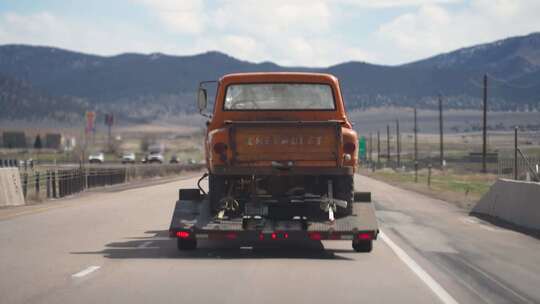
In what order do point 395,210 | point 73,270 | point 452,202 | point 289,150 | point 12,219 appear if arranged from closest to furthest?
point 73,270, point 289,150, point 12,219, point 395,210, point 452,202

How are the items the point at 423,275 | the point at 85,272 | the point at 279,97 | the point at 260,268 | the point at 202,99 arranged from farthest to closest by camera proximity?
the point at 202,99
the point at 279,97
the point at 260,268
the point at 423,275
the point at 85,272

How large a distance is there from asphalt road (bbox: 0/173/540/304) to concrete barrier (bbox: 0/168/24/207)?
915cm

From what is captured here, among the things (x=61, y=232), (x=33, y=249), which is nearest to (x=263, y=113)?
(x=33, y=249)

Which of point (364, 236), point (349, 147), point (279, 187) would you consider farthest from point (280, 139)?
point (364, 236)

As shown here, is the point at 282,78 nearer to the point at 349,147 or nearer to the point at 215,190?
the point at 349,147

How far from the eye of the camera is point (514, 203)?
2412cm

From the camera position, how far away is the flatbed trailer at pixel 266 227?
15.2 meters

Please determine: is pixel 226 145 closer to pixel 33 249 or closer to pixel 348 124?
pixel 348 124

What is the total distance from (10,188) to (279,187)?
17.9 metres

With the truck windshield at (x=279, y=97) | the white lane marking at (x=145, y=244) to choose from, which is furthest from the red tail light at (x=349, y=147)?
the white lane marking at (x=145, y=244)

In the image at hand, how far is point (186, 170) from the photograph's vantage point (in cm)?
9481

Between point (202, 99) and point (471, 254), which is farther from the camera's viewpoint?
point (202, 99)

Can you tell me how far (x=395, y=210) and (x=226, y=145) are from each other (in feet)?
50.3

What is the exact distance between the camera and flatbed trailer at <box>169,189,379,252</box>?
50.0 ft
